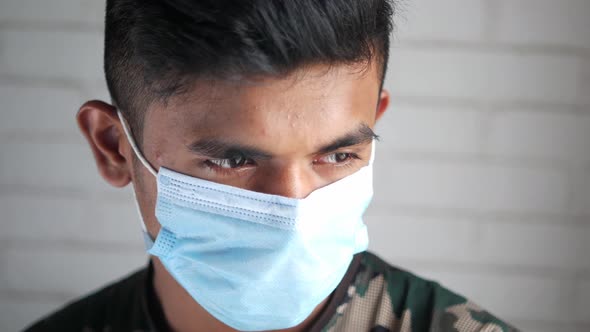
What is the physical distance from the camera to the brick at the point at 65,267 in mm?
1802

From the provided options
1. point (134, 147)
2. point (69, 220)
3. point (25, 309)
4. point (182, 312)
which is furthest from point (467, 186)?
point (25, 309)

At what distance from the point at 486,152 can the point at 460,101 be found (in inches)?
6.5

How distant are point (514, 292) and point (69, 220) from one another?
1.34 m

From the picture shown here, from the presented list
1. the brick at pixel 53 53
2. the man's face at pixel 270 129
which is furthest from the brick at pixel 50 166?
the man's face at pixel 270 129

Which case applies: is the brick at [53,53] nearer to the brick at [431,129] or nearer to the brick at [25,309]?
the brick at [25,309]

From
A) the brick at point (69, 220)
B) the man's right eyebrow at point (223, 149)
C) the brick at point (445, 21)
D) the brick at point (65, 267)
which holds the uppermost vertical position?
the brick at point (445, 21)

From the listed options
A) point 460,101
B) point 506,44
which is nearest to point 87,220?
→ point 460,101

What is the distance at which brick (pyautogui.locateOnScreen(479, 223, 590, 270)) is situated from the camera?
1729mm

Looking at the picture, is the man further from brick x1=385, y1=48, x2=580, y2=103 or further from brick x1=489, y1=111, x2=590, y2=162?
brick x1=489, y1=111, x2=590, y2=162

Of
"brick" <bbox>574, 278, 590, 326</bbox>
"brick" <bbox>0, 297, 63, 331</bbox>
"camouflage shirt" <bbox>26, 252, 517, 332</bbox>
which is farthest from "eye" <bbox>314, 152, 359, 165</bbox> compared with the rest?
"brick" <bbox>0, 297, 63, 331</bbox>

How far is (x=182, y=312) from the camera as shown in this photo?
49.4 inches

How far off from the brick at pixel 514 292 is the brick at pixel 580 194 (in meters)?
0.22

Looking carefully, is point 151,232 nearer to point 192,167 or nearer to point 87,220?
point 192,167

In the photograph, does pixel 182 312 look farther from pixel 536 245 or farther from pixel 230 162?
pixel 536 245
